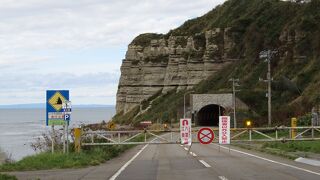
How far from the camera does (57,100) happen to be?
2408cm

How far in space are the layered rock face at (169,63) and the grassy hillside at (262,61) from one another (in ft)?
7.81

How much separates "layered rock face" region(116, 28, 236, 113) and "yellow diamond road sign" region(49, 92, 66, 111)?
282 ft

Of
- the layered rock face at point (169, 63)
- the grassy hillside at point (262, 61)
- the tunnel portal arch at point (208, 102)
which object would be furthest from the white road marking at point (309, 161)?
the layered rock face at point (169, 63)

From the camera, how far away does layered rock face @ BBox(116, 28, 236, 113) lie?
364 feet

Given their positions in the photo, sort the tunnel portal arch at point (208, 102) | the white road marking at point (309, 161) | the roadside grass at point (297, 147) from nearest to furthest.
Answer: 1. the white road marking at point (309, 161)
2. the roadside grass at point (297, 147)
3. the tunnel portal arch at point (208, 102)

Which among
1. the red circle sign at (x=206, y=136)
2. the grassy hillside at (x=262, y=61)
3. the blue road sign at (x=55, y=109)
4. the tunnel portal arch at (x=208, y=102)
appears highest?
the grassy hillside at (x=262, y=61)

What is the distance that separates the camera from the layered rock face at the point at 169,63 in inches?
4370

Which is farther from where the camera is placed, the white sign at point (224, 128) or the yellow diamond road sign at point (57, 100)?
the white sign at point (224, 128)

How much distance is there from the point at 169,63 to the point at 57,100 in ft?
300

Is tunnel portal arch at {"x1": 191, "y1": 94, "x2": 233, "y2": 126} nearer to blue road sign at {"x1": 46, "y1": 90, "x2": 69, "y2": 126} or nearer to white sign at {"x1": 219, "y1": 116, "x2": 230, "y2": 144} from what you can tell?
white sign at {"x1": 219, "y1": 116, "x2": 230, "y2": 144}

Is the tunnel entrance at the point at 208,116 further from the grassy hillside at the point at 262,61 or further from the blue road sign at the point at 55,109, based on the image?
the blue road sign at the point at 55,109

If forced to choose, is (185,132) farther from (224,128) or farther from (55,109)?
(55,109)

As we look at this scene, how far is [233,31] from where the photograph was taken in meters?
111

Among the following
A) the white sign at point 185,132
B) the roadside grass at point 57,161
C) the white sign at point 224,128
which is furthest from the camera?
the white sign at point 185,132
